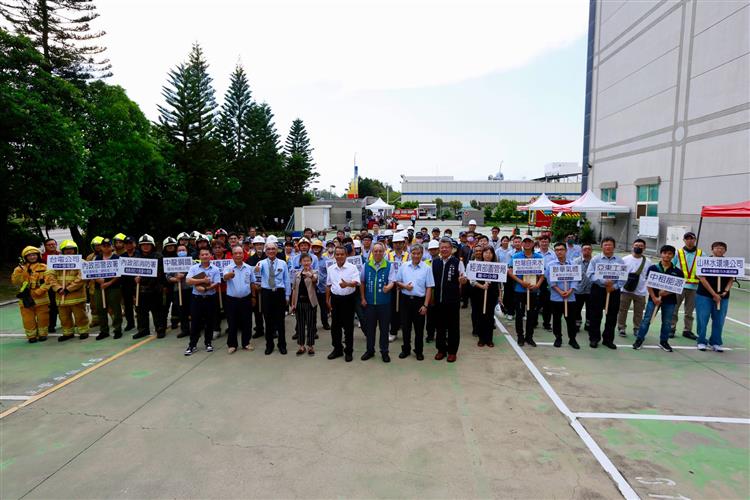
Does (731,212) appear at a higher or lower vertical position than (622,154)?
lower

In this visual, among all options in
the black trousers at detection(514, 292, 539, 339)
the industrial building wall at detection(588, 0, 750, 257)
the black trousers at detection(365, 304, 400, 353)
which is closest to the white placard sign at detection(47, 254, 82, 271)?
the black trousers at detection(365, 304, 400, 353)

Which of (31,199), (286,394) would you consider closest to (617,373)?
(286,394)

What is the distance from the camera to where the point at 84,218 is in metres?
14.5

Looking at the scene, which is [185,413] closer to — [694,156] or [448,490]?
[448,490]

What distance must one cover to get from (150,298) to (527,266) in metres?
6.35

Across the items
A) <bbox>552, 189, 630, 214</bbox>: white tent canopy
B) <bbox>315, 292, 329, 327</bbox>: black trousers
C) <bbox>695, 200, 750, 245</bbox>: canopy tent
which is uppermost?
<bbox>552, 189, 630, 214</bbox>: white tent canopy

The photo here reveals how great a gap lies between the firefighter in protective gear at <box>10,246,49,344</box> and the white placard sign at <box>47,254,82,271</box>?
24cm

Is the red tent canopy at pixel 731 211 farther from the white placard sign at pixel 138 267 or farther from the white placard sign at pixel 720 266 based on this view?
the white placard sign at pixel 138 267

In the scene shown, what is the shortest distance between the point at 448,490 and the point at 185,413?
292cm

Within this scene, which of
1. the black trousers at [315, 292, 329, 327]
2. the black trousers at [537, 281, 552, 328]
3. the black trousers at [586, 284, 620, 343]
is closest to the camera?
the black trousers at [586, 284, 620, 343]

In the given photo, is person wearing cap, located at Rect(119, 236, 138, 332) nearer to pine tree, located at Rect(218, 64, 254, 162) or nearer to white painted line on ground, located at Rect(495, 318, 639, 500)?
white painted line on ground, located at Rect(495, 318, 639, 500)

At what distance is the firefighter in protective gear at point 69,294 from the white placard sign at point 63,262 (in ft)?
0.32

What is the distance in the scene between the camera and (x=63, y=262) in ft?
23.0

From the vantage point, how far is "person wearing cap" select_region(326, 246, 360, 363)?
5953 mm
